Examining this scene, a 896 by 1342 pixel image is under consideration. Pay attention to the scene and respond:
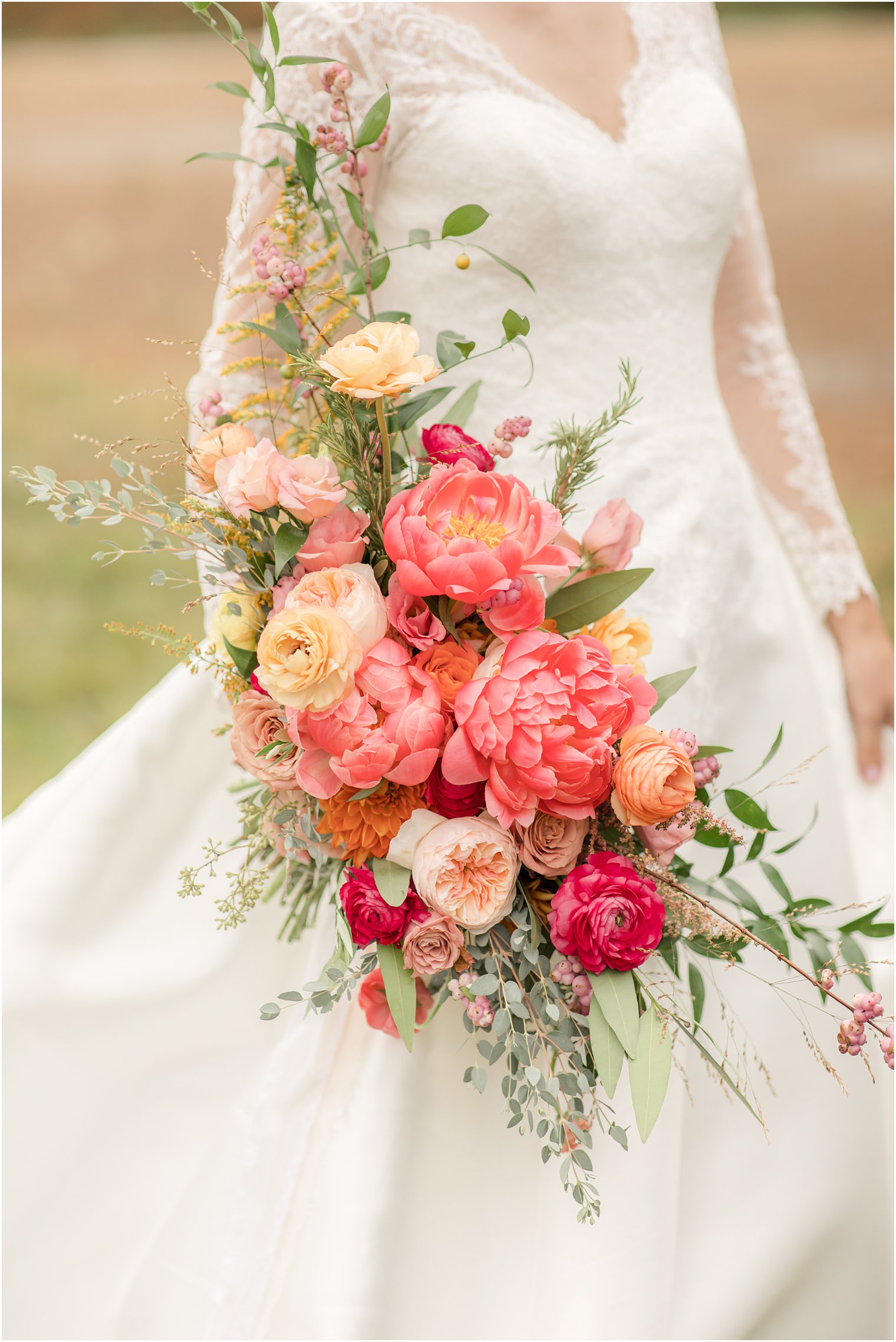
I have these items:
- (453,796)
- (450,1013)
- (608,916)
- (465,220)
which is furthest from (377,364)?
(450,1013)

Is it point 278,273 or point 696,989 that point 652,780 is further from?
point 278,273

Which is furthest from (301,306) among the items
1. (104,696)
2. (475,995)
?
(104,696)

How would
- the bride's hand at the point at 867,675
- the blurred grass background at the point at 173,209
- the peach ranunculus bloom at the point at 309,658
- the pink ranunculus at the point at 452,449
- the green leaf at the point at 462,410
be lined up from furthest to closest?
the blurred grass background at the point at 173,209, the bride's hand at the point at 867,675, the green leaf at the point at 462,410, the pink ranunculus at the point at 452,449, the peach ranunculus bloom at the point at 309,658

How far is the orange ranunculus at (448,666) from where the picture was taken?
727 mm

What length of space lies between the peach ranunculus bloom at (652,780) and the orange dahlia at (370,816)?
0.15m

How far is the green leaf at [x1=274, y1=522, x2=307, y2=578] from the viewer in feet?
2.48

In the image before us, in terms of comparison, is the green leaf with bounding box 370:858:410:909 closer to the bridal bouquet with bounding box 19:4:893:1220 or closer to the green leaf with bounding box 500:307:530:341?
the bridal bouquet with bounding box 19:4:893:1220

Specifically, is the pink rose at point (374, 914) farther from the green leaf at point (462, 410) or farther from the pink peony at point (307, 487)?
the green leaf at point (462, 410)

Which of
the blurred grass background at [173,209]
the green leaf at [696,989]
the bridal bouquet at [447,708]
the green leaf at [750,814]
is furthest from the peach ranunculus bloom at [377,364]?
the blurred grass background at [173,209]

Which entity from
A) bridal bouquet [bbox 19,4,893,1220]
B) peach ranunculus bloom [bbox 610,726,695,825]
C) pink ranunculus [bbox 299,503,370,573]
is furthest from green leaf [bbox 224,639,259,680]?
peach ranunculus bloom [bbox 610,726,695,825]

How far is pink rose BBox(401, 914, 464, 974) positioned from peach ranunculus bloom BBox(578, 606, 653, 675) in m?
0.25

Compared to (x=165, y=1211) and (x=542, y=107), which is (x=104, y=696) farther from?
(x=542, y=107)

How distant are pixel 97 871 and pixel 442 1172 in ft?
1.92

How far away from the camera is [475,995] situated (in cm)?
74
